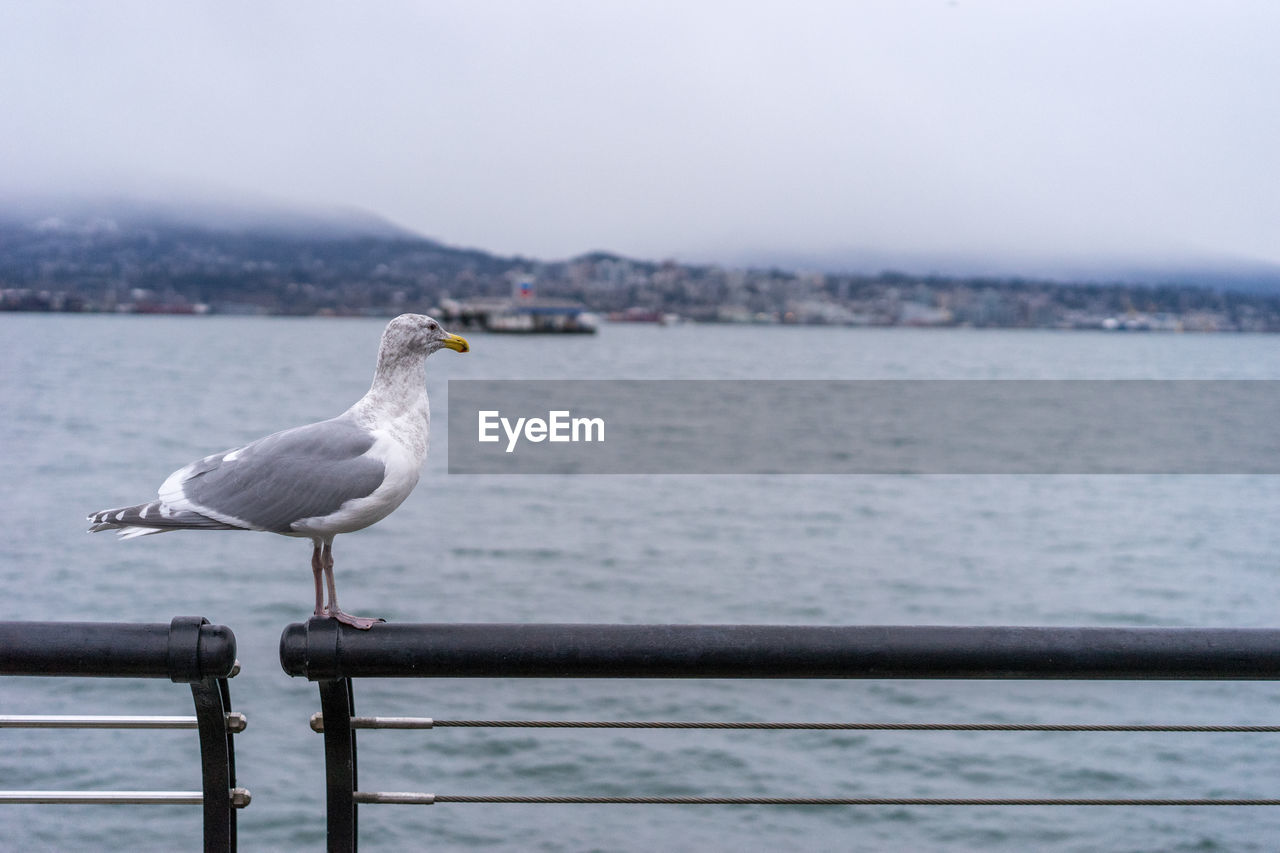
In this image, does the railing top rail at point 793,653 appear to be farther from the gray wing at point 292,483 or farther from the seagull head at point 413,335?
the seagull head at point 413,335

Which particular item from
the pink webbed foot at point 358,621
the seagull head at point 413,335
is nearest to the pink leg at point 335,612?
the pink webbed foot at point 358,621

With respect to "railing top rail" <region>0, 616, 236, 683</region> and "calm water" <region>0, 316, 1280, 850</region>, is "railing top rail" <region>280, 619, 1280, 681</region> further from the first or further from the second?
"calm water" <region>0, 316, 1280, 850</region>

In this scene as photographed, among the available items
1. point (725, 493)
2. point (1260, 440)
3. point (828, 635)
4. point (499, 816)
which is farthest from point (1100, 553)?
point (1260, 440)

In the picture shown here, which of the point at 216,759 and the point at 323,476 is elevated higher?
the point at 323,476

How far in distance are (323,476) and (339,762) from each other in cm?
50

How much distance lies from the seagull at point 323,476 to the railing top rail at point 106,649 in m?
0.35

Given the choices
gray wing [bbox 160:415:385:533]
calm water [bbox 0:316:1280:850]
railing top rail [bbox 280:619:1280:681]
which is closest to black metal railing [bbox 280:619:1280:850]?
railing top rail [bbox 280:619:1280:681]

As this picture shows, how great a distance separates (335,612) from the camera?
225 cm

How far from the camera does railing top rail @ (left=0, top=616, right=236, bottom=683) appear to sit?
1.88 metres

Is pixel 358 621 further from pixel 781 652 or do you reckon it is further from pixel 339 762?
pixel 781 652

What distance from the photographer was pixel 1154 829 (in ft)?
26.1

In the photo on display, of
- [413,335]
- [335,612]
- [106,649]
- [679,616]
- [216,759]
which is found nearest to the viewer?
[106,649]

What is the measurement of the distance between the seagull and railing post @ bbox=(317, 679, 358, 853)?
191 mm

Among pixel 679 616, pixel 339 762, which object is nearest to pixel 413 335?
pixel 339 762
